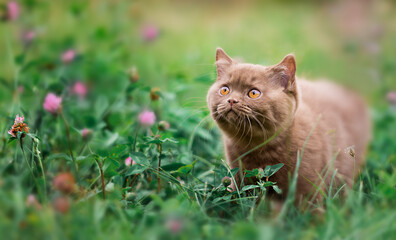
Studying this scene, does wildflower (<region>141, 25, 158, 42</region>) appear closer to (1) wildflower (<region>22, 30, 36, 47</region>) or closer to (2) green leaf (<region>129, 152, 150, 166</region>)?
(1) wildflower (<region>22, 30, 36, 47</region>)

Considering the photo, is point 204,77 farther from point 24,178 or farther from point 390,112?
point 390,112

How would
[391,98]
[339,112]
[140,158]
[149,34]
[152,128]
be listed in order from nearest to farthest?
1. [140,158]
2. [152,128]
3. [339,112]
4. [391,98]
5. [149,34]

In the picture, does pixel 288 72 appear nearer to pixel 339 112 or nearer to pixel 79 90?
pixel 339 112

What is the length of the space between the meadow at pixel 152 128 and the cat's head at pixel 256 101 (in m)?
0.21

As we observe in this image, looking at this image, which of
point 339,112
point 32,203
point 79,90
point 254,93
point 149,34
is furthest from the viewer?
point 149,34

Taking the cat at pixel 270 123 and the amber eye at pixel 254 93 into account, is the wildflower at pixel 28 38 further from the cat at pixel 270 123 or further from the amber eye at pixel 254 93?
the amber eye at pixel 254 93

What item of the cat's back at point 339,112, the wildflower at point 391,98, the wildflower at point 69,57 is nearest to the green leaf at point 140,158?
the cat's back at point 339,112

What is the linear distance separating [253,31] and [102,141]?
11.1 ft

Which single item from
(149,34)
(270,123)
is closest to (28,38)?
(149,34)

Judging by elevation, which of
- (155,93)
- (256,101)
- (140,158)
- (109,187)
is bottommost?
(109,187)

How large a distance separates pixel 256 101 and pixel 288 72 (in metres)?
0.19

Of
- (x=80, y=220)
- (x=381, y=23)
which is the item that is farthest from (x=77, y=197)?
(x=381, y=23)

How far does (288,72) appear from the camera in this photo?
5.70 ft

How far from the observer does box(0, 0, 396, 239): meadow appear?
1.29m
